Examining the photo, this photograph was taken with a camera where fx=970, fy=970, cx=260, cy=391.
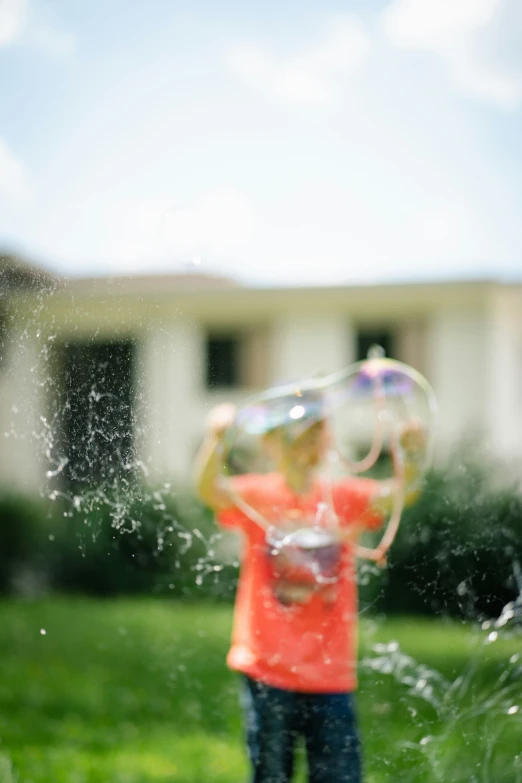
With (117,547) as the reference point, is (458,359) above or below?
above

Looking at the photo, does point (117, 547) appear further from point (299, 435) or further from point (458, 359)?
point (458, 359)

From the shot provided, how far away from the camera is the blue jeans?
1815mm

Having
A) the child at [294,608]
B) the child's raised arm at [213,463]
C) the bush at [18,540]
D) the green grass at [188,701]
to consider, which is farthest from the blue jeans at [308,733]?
the bush at [18,540]

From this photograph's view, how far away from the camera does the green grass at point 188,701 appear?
2057 millimetres

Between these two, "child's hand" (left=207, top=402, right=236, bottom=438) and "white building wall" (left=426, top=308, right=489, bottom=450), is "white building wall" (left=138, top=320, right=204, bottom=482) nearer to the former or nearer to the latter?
"child's hand" (left=207, top=402, right=236, bottom=438)

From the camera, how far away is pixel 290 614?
6.23ft

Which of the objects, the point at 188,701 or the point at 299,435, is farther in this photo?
the point at 188,701

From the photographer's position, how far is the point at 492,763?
2.01 meters

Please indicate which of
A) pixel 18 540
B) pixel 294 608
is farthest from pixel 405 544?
pixel 18 540

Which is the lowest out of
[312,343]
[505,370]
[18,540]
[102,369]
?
[18,540]

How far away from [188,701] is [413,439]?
1626 mm

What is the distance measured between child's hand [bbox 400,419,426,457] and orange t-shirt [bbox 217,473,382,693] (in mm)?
116

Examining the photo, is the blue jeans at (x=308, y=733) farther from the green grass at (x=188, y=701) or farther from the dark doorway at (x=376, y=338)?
the dark doorway at (x=376, y=338)

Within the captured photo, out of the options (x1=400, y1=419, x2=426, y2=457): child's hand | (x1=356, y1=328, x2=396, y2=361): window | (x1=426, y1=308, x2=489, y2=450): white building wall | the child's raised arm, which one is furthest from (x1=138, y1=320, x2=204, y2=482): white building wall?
(x1=356, y1=328, x2=396, y2=361): window
